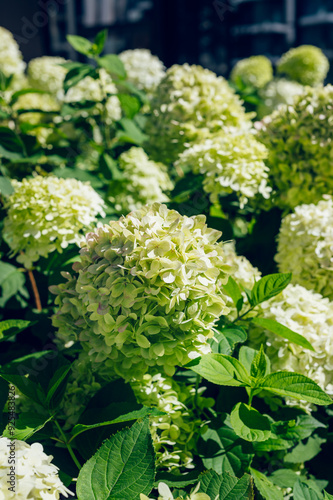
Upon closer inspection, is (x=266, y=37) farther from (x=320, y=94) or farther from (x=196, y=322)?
(x=196, y=322)

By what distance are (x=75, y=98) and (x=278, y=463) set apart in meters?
1.36

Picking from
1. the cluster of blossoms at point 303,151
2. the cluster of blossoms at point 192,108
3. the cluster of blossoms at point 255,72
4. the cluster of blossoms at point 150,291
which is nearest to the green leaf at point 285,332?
the cluster of blossoms at point 150,291

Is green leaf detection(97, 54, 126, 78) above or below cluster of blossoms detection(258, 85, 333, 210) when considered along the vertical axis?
above

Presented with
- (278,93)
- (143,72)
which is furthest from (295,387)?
(278,93)

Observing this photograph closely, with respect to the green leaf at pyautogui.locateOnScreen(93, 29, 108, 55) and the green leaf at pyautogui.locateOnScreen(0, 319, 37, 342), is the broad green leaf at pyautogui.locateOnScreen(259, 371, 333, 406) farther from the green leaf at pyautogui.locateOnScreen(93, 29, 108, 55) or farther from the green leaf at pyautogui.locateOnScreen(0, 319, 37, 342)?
the green leaf at pyautogui.locateOnScreen(93, 29, 108, 55)

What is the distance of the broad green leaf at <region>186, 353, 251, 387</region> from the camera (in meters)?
0.70

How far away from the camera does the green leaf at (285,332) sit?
76 centimetres

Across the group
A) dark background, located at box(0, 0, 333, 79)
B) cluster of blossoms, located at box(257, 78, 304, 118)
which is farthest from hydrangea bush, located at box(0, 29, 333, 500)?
dark background, located at box(0, 0, 333, 79)

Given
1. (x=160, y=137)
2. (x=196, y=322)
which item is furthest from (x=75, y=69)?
(x=196, y=322)

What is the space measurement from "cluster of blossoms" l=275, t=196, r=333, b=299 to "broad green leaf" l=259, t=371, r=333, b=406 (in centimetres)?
34

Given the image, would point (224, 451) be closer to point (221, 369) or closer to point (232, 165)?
point (221, 369)

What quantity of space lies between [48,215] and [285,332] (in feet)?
1.57

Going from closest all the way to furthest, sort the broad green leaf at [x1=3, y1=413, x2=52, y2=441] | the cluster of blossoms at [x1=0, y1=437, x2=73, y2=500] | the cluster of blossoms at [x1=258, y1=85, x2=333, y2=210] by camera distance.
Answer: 1. the cluster of blossoms at [x1=0, y1=437, x2=73, y2=500]
2. the broad green leaf at [x1=3, y1=413, x2=52, y2=441]
3. the cluster of blossoms at [x1=258, y1=85, x2=333, y2=210]

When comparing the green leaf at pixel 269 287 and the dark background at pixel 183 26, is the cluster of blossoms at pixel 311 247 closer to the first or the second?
the green leaf at pixel 269 287
